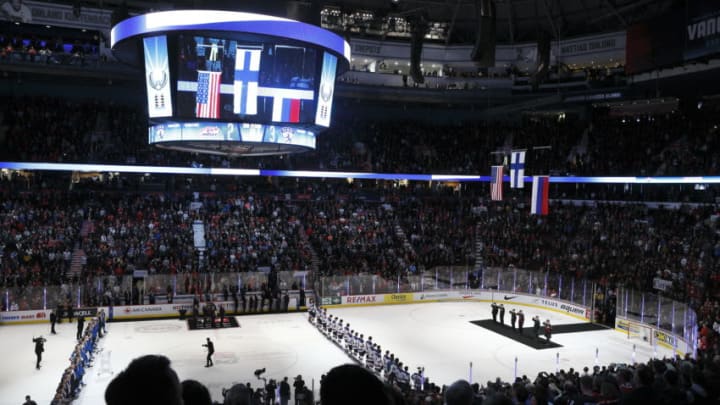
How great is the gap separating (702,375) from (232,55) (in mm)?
11051

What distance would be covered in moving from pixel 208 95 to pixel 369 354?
10.1 m

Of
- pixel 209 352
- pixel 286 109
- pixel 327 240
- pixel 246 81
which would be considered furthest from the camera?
pixel 327 240

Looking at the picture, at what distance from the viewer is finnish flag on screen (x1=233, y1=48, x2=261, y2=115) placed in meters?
13.5

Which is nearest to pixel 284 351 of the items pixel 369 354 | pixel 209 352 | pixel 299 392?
pixel 209 352

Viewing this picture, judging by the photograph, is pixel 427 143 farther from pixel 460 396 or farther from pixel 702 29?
pixel 460 396

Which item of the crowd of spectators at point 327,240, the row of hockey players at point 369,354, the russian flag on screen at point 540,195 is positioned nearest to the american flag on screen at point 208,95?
the row of hockey players at point 369,354

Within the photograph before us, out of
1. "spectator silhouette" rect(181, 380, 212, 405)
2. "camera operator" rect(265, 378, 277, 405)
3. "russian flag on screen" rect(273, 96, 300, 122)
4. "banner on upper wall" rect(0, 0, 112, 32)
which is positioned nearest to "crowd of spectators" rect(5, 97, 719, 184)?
"banner on upper wall" rect(0, 0, 112, 32)

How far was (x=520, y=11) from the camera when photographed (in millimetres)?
37812

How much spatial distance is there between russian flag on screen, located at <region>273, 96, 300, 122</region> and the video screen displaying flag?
0.12 ft

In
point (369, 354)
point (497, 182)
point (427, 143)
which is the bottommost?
point (369, 354)

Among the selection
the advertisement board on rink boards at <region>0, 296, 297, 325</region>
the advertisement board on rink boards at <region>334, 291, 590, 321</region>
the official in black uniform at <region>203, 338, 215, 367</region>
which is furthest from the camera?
the advertisement board on rink boards at <region>334, 291, 590, 321</region>

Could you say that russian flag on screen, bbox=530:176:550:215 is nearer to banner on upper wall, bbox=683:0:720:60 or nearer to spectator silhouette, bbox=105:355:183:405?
banner on upper wall, bbox=683:0:720:60

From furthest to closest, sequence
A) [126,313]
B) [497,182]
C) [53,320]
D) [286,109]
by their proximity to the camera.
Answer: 1. [497,182]
2. [126,313]
3. [53,320]
4. [286,109]

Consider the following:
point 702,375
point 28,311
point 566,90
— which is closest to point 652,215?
point 566,90
